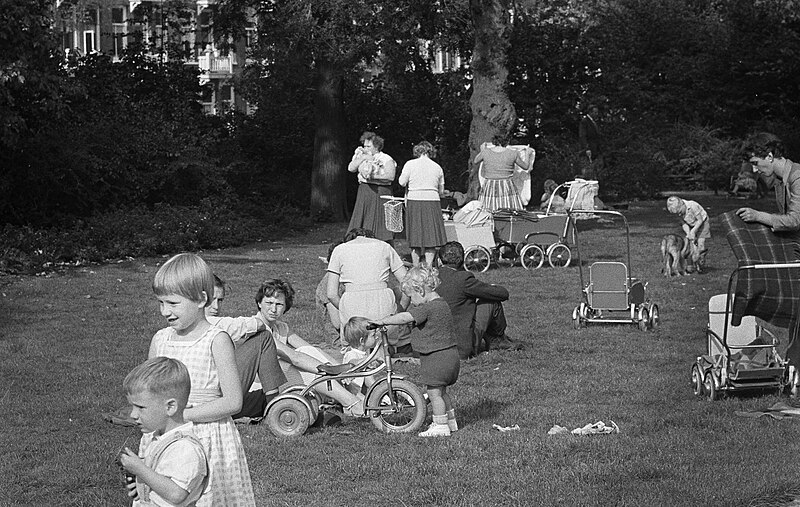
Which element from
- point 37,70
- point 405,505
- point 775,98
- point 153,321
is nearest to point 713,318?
point 405,505

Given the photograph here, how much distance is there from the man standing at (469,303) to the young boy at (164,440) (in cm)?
741

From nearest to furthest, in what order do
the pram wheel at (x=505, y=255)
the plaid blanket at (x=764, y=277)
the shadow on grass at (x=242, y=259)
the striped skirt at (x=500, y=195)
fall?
the plaid blanket at (x=764, y=277) → the pram wheel at (x=505, y=255) → the shadow on grass at (x=242, y=259) → the striped skirt at (x=500, y=195)

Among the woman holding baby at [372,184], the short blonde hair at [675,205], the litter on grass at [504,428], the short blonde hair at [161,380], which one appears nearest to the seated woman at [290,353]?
the litter on grass at [504,428]

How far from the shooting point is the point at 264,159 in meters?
35.2

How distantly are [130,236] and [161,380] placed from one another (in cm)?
1844

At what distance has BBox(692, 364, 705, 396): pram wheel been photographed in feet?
33.2

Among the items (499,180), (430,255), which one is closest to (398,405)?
(430,255)

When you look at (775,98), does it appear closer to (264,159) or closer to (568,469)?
(264,159)

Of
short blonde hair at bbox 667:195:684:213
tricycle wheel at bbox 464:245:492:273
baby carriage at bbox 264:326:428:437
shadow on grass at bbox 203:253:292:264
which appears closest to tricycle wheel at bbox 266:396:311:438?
baby carriage at bbox 264:326:428:437

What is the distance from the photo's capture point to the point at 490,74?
26531mm

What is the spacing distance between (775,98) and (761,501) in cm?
3613

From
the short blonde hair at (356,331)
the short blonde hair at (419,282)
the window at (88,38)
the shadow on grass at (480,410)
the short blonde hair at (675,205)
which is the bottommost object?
the shadow on grass at (480,410)

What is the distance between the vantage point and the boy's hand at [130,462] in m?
4.20

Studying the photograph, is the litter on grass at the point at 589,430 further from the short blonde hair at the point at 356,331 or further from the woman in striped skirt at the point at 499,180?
the woman in striped skirt at the point at 499,180
